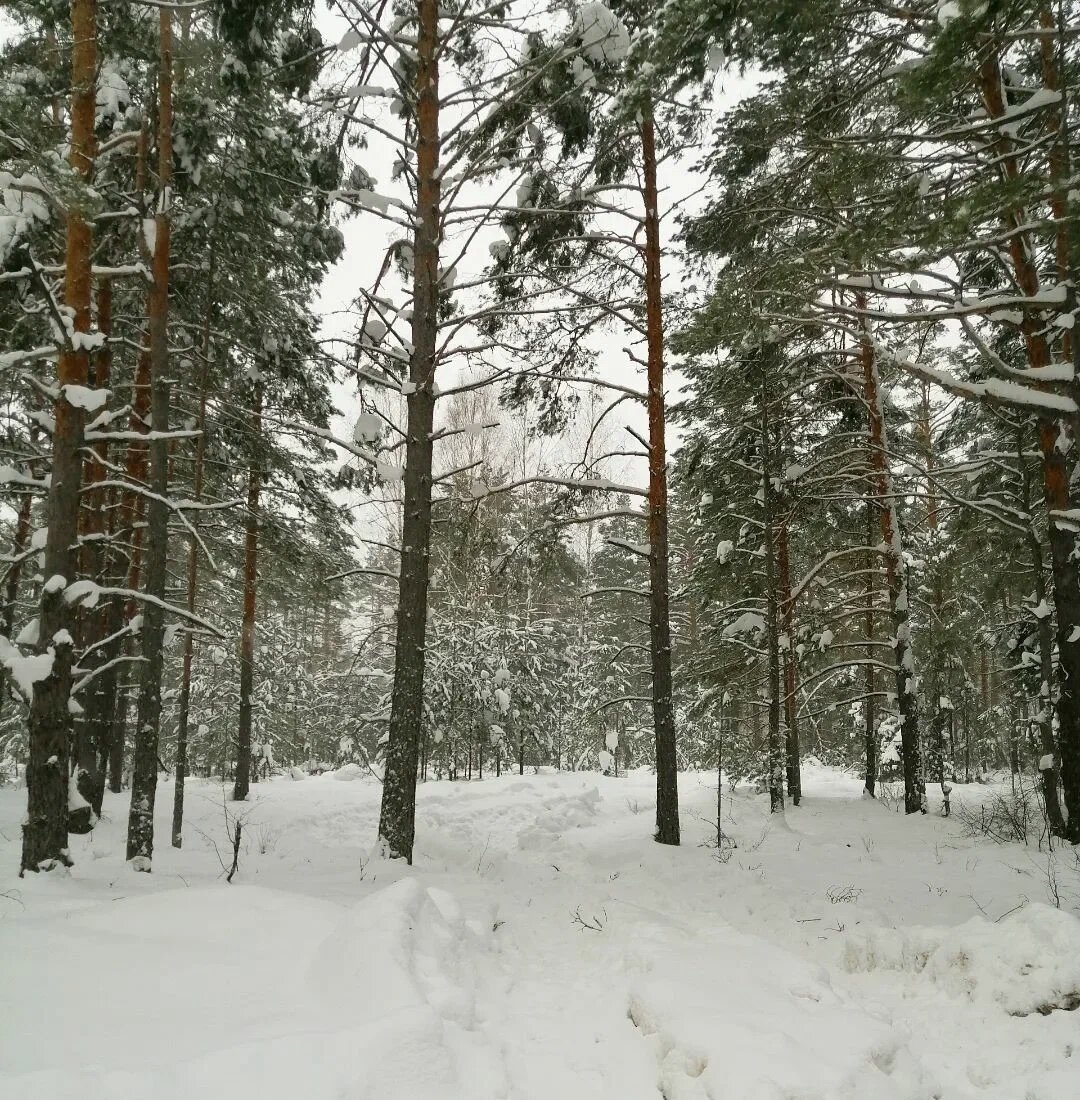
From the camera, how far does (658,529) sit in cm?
926

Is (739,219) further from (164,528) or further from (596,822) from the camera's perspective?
(596,822)

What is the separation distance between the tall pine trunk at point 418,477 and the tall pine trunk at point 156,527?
257 centimetres

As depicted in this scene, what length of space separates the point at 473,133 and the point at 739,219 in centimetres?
339

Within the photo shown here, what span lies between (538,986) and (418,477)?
5130 mm

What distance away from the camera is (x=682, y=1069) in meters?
3.29

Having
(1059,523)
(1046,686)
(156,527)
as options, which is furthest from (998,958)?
(156,527)

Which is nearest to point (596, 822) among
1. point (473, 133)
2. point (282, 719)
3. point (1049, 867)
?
point (1049, 867)

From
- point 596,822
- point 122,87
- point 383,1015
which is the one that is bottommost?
point 596,822

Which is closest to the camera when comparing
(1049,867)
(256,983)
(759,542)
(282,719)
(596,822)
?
(256,983)

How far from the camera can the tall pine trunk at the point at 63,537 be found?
6.05m

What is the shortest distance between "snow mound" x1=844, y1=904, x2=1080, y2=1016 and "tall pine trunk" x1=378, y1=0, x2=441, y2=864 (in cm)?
452

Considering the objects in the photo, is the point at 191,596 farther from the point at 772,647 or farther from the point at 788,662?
the point at 788,662

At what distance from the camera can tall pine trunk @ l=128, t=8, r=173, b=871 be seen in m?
7.30

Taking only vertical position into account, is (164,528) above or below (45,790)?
above
